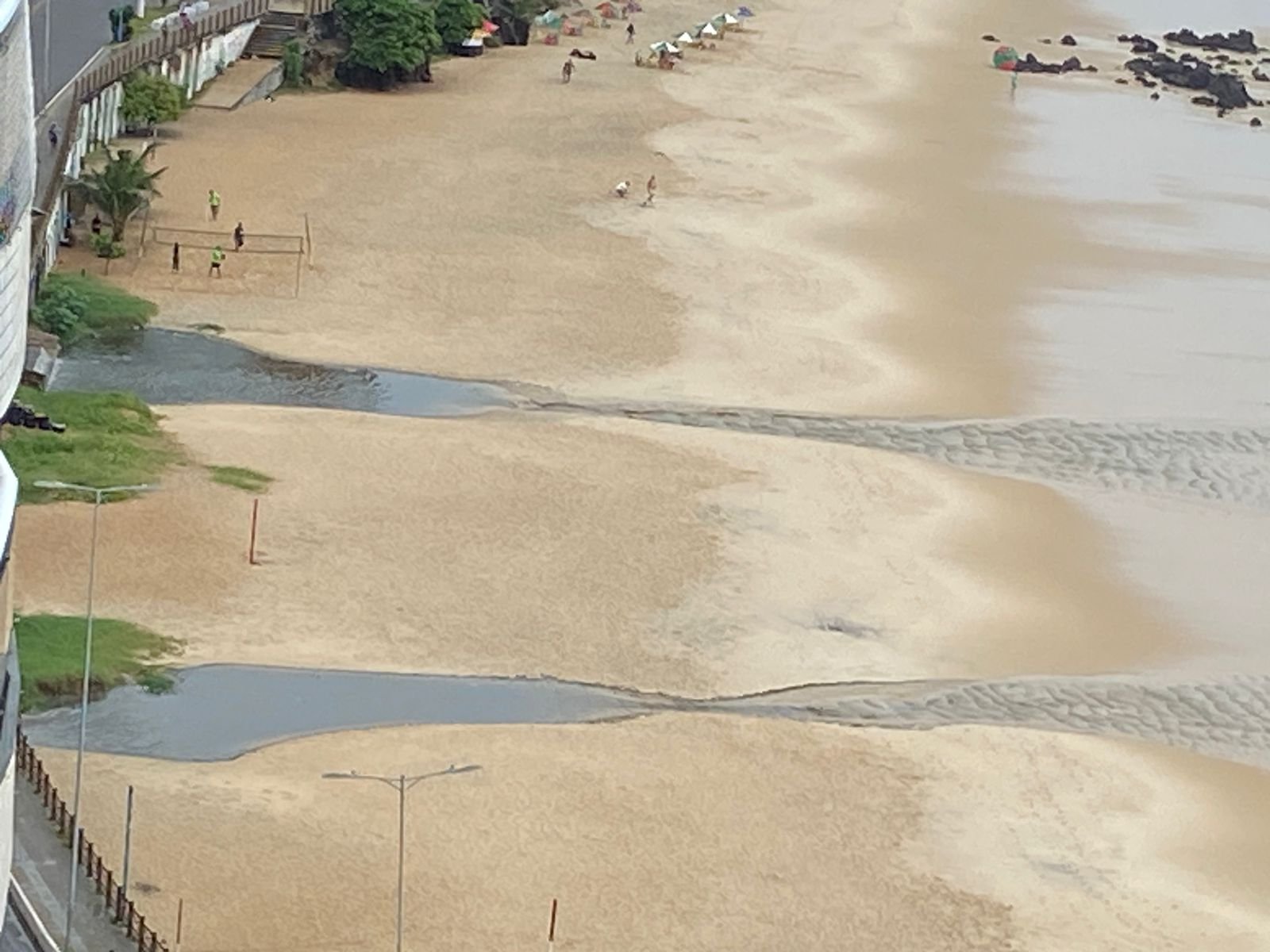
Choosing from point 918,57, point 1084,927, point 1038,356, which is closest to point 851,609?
point 1084,927

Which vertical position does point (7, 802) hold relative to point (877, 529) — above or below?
above

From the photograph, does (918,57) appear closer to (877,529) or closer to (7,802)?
(877,529)

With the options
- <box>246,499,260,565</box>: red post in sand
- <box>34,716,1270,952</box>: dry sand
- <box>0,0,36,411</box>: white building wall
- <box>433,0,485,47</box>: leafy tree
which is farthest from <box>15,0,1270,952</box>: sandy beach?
<box>0,0,36,411</box>: white building wall

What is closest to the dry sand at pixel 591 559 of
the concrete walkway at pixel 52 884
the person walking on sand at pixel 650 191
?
the concrete walkway at pixel 52 884

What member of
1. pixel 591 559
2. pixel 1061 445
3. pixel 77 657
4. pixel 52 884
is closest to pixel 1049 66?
pixel 1061 445

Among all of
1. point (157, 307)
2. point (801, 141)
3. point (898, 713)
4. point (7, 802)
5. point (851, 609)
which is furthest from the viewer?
point (801, 141)

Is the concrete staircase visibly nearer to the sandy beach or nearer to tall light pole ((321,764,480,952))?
the sandy beach

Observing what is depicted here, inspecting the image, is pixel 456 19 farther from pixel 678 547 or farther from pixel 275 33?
pixel 678 547

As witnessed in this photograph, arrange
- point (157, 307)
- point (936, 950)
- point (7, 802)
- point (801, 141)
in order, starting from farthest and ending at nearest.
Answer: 1. point (801, 141)
2. point (157, 307)
3. point (936, 950)
4. point (7, 802)
